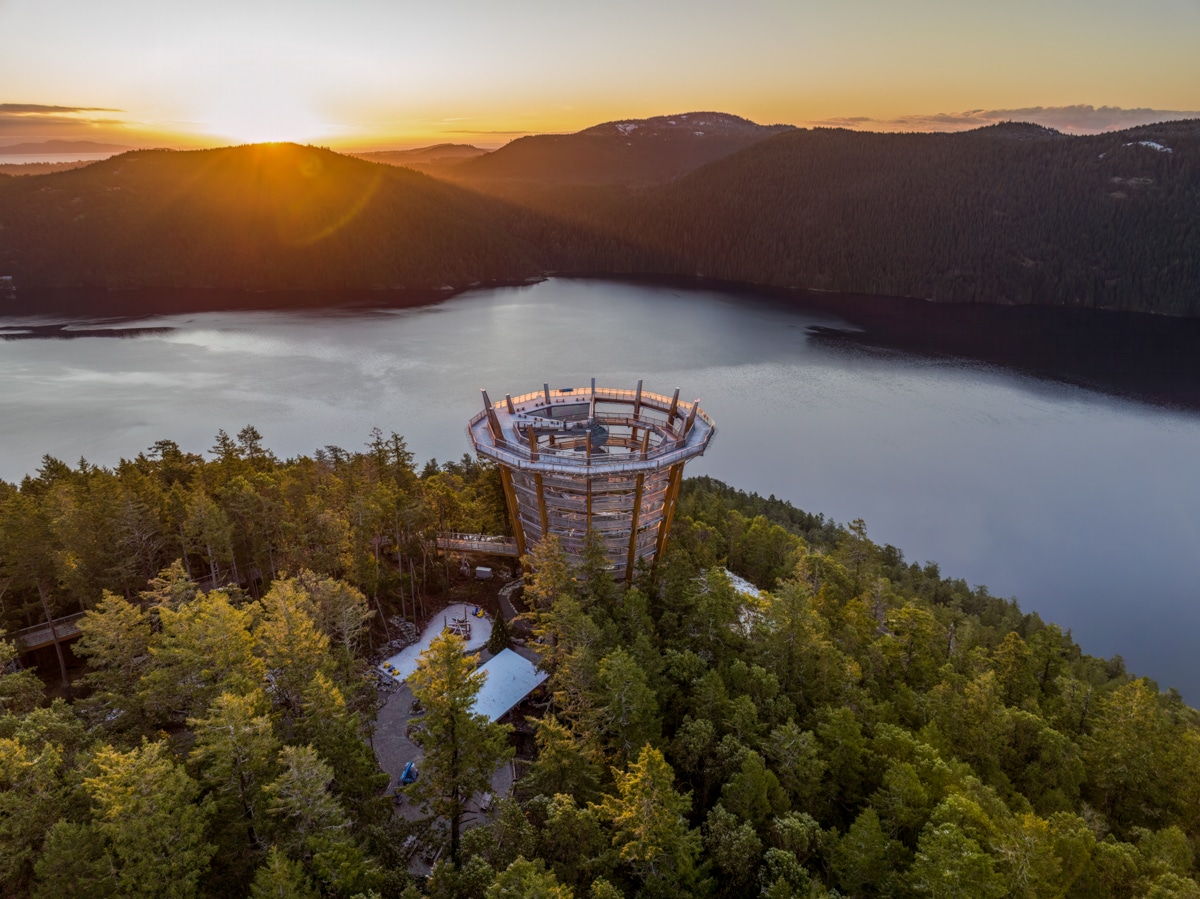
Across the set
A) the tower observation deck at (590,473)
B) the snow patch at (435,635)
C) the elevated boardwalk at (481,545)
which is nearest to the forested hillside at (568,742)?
the snow patch at (435,635)

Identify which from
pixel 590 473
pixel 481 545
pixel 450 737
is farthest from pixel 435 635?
pixel 450 737

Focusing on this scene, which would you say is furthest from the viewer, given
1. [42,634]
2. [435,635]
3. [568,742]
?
[435,635]

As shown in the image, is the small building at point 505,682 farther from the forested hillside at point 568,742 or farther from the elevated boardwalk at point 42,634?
the elevated boardwalk at point 42,634

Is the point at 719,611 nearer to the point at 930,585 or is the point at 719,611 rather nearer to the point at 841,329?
the point at 930,585

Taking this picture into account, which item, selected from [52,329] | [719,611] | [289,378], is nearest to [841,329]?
[289,378]

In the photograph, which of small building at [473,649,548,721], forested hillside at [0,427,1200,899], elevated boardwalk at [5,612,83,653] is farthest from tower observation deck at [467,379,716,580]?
elevated boardwalk at [5,612,83,653]

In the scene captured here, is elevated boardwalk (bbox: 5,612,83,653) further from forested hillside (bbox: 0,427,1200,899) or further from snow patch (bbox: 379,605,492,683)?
snow patch (bbox: 379,605,492,683)

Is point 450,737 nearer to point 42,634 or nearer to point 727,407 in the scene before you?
point 42,634
